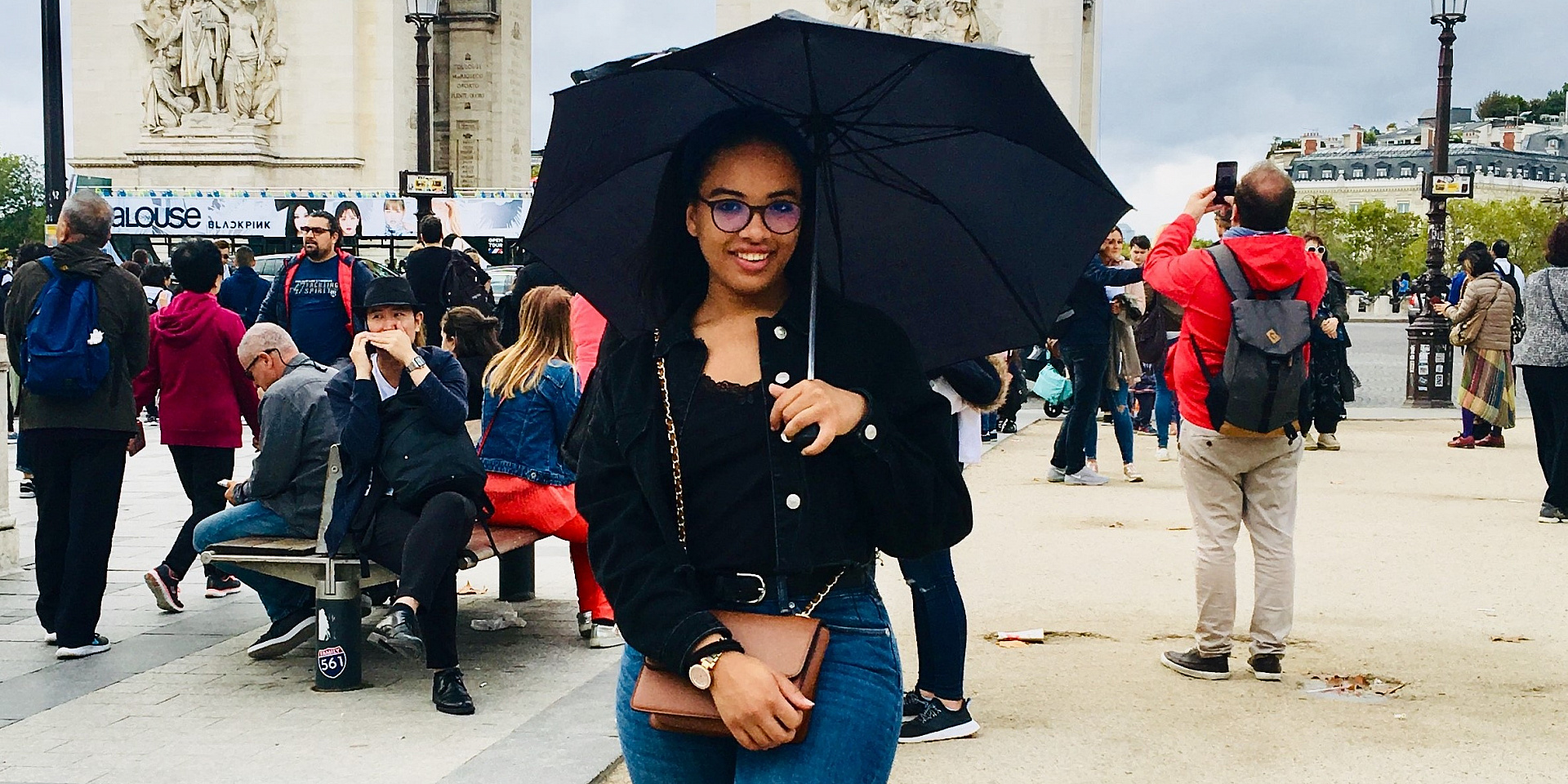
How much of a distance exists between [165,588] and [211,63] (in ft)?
67.0

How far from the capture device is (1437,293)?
2136 centimetres

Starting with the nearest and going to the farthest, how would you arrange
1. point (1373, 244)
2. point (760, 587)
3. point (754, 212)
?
point (760, 587) < point (754, 212) < point (1373, 244)

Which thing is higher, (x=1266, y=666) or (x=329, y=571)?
(x=329, y=571)

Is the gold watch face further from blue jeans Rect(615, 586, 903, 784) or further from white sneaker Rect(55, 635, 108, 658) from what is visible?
white sneaker Rect(55, 635, 108, 658)

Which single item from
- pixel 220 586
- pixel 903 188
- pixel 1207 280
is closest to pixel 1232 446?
pixel 1207 280

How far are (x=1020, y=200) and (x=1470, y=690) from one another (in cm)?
409

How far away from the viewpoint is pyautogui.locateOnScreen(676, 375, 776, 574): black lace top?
2637 millimetres

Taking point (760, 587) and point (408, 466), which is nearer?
point (760, 587)

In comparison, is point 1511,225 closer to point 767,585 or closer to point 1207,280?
point 1207,280

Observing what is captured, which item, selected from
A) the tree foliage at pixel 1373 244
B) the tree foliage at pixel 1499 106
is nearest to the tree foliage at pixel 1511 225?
the tree foliage at pixel 1373 244

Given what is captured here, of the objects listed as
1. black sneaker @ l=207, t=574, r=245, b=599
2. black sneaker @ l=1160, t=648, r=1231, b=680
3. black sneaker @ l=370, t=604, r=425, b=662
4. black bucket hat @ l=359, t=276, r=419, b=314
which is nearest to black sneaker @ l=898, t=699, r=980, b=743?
black sneaker @ l=1160, t=648, r=1231, b=680

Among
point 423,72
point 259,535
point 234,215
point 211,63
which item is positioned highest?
point 211,63

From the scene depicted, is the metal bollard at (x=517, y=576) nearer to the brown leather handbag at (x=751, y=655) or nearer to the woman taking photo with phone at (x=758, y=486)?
the woman taking photo with phone at (x=758, y=486)

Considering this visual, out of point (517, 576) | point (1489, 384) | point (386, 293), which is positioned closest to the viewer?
point (386, 293)
